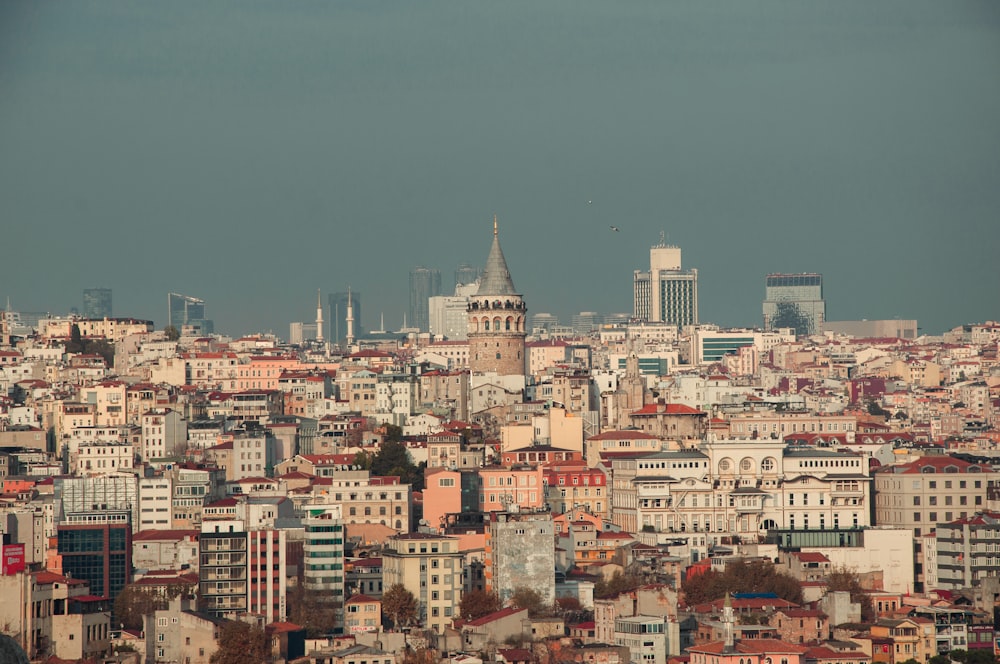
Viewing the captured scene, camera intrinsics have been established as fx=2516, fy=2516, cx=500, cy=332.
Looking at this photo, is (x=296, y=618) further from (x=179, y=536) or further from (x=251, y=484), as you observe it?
(x=251, y=484)

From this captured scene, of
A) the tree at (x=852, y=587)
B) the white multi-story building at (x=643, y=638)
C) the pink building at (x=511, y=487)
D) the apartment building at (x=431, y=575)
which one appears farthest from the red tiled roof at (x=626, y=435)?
the white multi-story building at (x=643, y=638)

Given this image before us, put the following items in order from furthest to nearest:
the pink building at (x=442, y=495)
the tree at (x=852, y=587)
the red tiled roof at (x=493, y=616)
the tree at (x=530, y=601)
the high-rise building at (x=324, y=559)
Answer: the pink building at (x=442, y=495), the tree at (x=852, y=587), the high-rise building at (x=324, y=559), the tree at (x=530, y=601), the red tiled roof at (x=493, y=616)

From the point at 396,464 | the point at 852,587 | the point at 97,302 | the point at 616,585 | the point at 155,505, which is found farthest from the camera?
the point at 97,302

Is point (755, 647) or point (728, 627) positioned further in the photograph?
point (728, 627)

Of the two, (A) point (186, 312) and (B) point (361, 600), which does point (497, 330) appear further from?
(A) point (186, 312)

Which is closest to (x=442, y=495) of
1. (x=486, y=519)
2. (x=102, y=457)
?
(x=486, y=519)

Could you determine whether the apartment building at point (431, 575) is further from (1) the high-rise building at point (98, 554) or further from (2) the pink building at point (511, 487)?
(2) the pink building at point (511, 487)

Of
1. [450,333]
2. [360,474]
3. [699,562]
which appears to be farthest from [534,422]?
[450,333]
